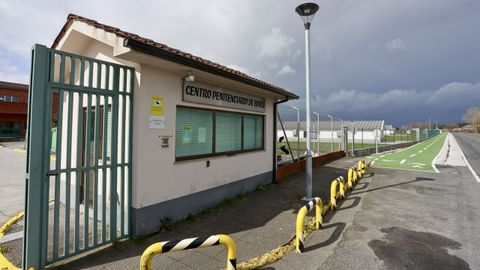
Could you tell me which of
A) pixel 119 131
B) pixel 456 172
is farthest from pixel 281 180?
pixel 456 172

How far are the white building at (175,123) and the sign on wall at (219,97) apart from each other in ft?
0.07

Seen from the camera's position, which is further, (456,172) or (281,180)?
(456,172)

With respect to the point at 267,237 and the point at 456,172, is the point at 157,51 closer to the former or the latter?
the point at 267,237

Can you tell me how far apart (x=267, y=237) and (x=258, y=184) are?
3364 mm

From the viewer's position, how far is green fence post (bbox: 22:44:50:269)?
3.14 meters

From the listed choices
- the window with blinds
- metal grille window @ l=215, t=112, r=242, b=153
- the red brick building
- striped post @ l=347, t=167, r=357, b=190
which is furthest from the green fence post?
the red brick building

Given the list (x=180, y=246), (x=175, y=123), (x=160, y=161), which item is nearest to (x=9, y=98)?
(x=175, y=123)

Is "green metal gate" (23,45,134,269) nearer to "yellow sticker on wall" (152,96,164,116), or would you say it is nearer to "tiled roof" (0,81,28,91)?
"yellow sticker on wall" (152,96,164,116)

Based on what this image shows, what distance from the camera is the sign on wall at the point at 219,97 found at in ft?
17.0

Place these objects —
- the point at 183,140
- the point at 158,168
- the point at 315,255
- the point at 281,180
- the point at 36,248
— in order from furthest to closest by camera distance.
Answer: the point at 281,180
the point at 183,140
the point at 158,168
the point at 315,255
the point at 36,248

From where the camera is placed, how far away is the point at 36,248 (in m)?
3.21

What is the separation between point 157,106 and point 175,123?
557mm

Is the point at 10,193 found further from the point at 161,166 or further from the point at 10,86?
the point at 10,86

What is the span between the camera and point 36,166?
10.4 feet
